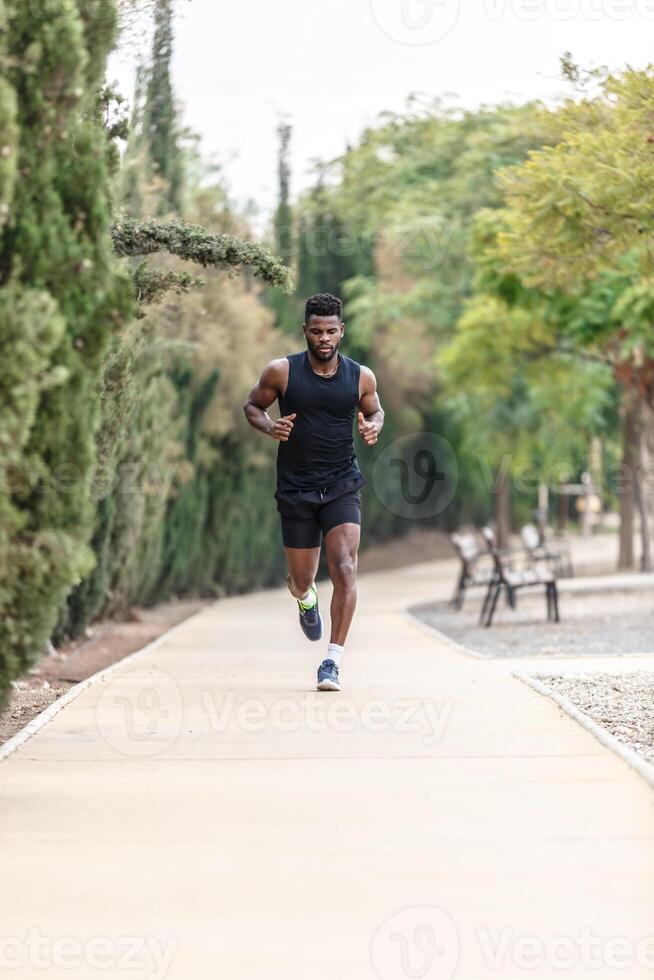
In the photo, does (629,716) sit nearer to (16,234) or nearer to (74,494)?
(74,494)

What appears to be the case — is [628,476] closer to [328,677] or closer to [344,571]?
[344,571]

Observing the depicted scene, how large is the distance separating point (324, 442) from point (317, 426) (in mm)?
122

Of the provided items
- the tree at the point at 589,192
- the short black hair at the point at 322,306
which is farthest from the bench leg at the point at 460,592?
the short black hair at the point at 322,306

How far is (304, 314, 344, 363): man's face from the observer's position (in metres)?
10.2

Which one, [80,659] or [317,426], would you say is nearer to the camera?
[317,426]

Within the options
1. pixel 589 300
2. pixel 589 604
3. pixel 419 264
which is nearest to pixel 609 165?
pixel 589 300

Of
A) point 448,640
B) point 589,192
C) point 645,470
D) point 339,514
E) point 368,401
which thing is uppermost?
point 589,192

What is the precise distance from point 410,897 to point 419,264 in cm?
3091

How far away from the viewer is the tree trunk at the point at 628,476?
31.7 meters

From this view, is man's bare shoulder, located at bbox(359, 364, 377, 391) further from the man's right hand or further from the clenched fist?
the man's right hand

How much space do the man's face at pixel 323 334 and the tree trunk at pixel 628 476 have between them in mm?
20656

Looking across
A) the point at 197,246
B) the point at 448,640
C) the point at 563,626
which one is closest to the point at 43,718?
the point at 197,246

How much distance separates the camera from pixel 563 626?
1969 cm

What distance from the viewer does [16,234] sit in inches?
254
